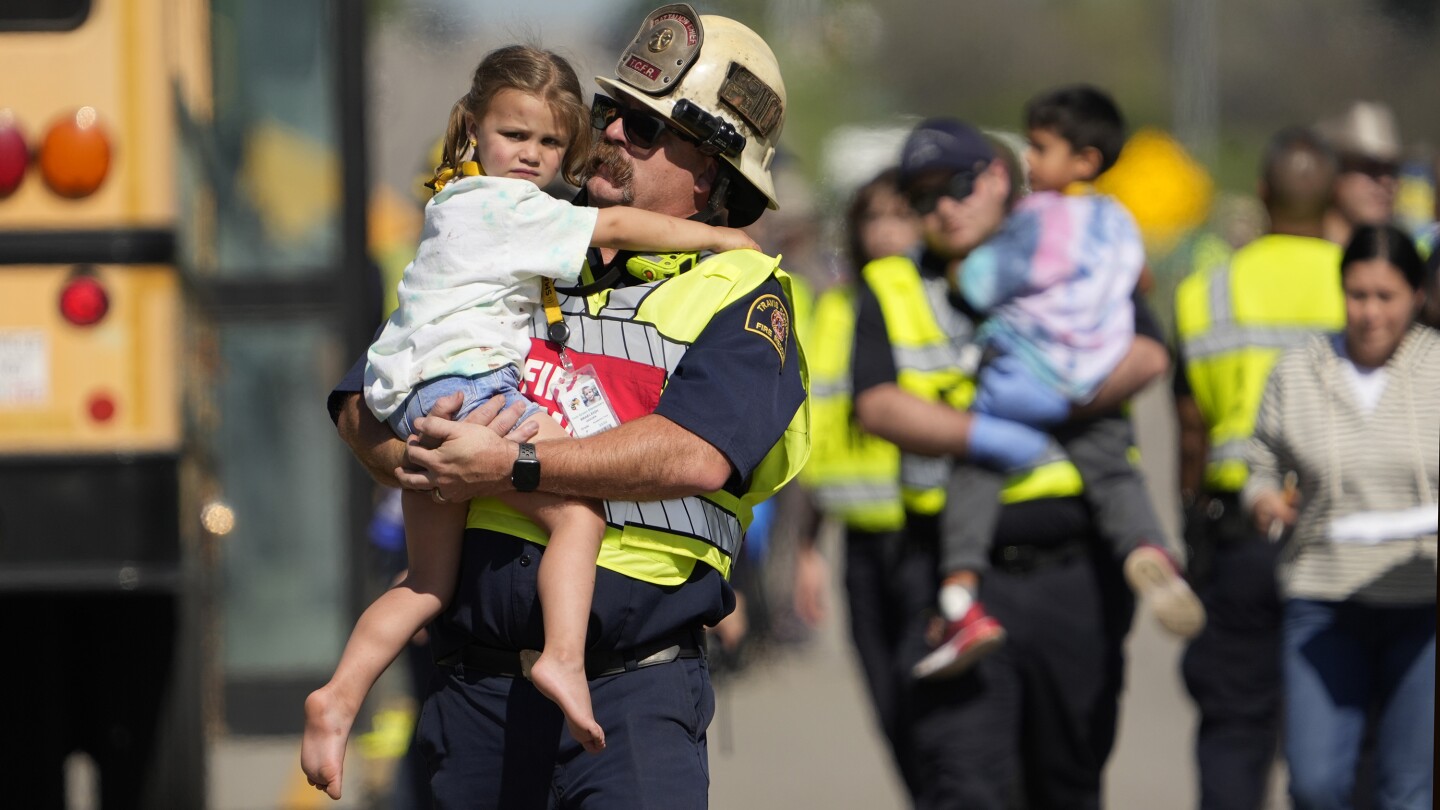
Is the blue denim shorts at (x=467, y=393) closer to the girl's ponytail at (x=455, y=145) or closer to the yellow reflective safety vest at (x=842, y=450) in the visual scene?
the girl's ponytail at (x=455, y=145)

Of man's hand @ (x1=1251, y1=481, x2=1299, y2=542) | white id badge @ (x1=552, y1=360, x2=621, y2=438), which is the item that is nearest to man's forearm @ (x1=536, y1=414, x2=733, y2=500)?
white id badge @ (x1=552, y1=360, x2=621, y2=438)

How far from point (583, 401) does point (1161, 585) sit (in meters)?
2.11

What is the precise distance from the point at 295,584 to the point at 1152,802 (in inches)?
124

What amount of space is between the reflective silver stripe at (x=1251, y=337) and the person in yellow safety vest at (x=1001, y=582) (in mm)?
660

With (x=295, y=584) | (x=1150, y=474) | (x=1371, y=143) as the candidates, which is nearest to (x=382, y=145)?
(x=295, y=584)

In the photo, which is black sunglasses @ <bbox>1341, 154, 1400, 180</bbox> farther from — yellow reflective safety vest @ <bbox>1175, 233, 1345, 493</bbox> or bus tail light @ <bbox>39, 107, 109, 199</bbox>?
bus tail light @ <bbox>39, 107, 109, 199</bbox>

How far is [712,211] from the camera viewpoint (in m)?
3.19

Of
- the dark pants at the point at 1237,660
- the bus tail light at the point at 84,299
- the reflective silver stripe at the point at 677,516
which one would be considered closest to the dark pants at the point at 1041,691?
the dark pants at the point at 1237,660

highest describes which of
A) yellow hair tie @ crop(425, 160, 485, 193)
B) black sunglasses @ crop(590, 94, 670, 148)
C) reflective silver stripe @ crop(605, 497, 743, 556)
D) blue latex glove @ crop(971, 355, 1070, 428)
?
black sunglasses @ crop(590, 94, 670, 148)

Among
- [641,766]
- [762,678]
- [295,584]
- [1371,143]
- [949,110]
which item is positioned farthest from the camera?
[949,110]

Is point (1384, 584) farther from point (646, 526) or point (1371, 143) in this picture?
point (646, 526)

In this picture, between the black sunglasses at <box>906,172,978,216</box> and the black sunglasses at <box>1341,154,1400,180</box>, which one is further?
the black sunglasses at <box>1341,154,1400,180</box>

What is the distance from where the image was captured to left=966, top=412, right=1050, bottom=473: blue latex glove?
15.6 ft

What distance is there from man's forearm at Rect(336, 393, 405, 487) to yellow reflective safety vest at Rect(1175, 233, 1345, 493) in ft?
10.3
